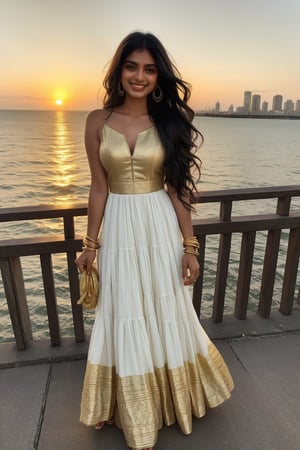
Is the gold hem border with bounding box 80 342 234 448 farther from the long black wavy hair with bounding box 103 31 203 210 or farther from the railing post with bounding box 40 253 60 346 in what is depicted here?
the long black wavy hair with bounding box 103 31 203 210

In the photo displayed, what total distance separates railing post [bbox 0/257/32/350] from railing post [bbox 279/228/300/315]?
1767mm

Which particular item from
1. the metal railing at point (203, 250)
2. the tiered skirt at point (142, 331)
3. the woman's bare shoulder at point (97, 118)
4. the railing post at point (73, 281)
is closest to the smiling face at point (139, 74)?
the woman's bare shoulder at point (97, 118)

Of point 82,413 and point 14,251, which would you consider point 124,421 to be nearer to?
point 82,413

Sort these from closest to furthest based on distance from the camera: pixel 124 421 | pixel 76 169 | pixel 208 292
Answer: pixel 124 421, pixel 208 292, pixel 76 169

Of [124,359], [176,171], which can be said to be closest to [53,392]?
[124,359]

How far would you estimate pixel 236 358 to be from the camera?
7.18 ft

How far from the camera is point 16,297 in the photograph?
2.07m

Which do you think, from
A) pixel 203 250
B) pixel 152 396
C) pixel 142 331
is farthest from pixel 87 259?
pixel 203 250

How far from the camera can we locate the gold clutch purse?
5.02 feet

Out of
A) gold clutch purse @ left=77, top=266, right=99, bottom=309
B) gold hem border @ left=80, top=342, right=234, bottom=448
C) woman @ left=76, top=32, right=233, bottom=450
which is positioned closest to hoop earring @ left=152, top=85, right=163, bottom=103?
woman @ left=76, top=32, right=233, bottom=450

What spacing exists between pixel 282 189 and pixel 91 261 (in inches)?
51.8

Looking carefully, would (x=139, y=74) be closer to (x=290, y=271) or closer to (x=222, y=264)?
(x=222, y=264)

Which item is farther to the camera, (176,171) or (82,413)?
(82,413)

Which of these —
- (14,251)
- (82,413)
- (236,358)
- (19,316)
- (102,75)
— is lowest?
(236,358)
